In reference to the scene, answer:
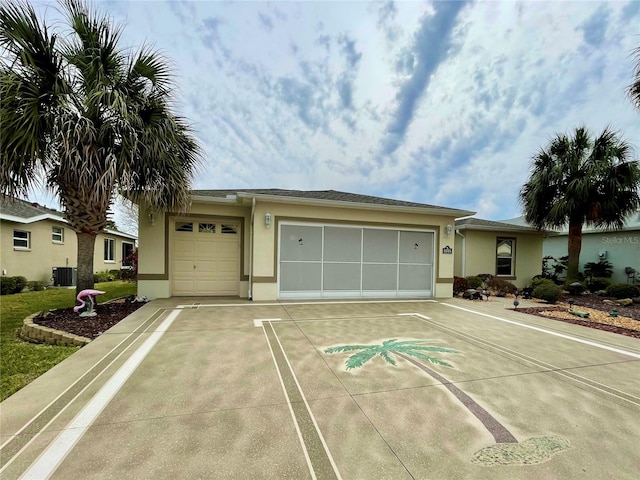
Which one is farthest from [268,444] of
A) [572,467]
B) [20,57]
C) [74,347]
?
[20,57]

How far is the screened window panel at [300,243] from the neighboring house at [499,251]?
7.24 metres

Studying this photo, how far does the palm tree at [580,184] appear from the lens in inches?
440

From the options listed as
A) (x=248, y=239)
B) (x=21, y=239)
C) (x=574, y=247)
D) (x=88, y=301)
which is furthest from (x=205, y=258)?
(x=574, y=247)

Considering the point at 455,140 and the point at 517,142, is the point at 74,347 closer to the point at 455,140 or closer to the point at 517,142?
the point at 455,140

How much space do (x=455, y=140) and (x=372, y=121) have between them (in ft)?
14.3

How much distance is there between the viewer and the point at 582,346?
5.00 metres

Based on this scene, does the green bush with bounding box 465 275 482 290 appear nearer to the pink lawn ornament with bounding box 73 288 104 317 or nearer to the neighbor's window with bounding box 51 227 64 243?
the pink lawn ornament with bounding box 73 288 104 317

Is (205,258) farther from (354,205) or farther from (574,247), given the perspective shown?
(574,247)

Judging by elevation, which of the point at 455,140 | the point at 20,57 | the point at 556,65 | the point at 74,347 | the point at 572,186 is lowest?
the point at 74,347

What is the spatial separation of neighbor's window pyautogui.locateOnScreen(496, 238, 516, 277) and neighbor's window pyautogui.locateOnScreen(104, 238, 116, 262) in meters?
22.5

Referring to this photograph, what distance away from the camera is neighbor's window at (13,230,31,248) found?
479 inches

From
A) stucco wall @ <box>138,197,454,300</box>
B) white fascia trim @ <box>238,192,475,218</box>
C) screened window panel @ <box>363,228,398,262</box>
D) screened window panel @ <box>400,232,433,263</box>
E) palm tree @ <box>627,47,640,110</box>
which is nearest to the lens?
palm tree @ <box>627,47,640,110</box>

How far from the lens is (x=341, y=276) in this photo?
9586mm

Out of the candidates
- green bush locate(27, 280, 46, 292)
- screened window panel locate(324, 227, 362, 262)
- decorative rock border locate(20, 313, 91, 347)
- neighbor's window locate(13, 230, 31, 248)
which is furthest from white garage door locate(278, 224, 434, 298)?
neighbor's window locate(13, 230, 31, 248)
